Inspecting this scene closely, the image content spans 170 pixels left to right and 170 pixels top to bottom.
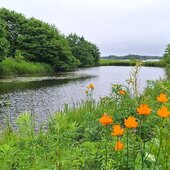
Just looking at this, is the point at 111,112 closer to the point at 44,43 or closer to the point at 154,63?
the point at 44,43

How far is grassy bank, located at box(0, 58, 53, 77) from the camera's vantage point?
1799 inches

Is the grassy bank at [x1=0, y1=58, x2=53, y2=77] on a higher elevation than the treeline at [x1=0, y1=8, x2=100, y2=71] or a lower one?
lower

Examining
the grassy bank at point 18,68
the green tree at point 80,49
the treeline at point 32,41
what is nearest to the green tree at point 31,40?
the treeline at point 32,41

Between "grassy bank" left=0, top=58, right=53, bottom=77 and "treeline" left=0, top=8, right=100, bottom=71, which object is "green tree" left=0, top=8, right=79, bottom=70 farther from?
"grassy bank" left=0, top=58, right=53, bottom=77

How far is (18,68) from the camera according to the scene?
48875mm

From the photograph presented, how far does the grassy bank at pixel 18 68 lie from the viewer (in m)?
45.7

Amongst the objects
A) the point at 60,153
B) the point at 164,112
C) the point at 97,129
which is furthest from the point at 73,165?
the point at 97,129

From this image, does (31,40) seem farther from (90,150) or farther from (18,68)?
(90,150)

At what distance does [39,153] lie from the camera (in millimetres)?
4105

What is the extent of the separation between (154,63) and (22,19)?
55.3 m

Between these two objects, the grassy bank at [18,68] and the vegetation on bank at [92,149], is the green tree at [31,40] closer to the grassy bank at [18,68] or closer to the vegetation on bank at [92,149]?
the grassy bank at [18,68]

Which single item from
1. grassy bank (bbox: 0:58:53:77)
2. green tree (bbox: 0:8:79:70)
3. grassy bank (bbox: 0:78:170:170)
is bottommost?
grassy bank (bbox: 0:58:53:77)

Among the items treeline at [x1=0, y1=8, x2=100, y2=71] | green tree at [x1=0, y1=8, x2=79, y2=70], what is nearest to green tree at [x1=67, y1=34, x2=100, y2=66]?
treeline at [x1=0, y1=8, x2=100, y2=71]

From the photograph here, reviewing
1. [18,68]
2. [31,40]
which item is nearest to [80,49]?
[31,40]
